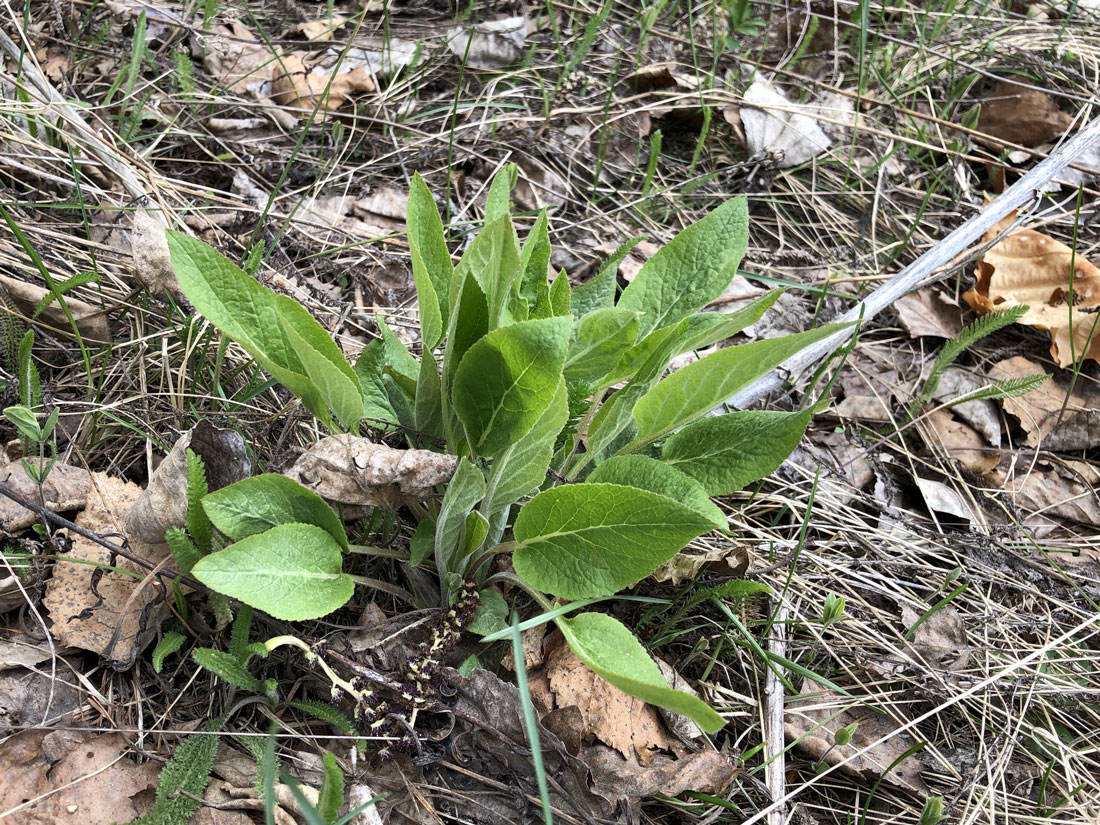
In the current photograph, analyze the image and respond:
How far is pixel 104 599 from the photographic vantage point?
1.43 meters

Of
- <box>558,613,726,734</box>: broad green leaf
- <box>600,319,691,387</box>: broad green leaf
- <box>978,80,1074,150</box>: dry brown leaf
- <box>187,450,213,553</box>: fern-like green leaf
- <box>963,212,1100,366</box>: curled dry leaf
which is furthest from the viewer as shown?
<box>978,80,1074,150</box>: dry brown leaf

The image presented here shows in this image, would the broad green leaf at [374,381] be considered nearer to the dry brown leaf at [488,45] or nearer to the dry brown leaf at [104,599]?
the dry brown leaf at [104,599]

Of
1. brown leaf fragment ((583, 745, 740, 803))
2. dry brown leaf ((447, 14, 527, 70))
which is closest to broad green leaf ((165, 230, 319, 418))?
brown leaf fragment ((583, 745, 740, 803))

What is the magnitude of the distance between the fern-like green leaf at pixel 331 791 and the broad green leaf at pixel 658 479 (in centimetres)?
59

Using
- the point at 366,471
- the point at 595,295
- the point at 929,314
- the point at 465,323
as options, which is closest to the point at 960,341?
the point at 929,314

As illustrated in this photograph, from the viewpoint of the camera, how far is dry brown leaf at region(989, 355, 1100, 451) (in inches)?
89.0

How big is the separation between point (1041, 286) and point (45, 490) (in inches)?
104

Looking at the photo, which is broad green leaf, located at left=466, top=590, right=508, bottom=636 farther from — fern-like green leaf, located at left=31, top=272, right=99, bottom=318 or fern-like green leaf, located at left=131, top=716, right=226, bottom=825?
fern-like green leaf, located at left=31, top=272, right=99, bottom=318

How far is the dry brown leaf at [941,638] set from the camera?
1715 millimetres

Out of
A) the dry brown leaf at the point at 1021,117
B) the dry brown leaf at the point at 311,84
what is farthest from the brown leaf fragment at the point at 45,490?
the dry brown leaf at the point at 1021,117

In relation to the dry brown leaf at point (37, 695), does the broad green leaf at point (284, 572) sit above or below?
above

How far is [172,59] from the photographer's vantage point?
2.60 meters

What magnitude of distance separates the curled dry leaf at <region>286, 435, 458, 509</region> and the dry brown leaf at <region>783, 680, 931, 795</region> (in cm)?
81

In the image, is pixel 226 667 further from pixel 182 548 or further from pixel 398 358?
pixel 398 358
